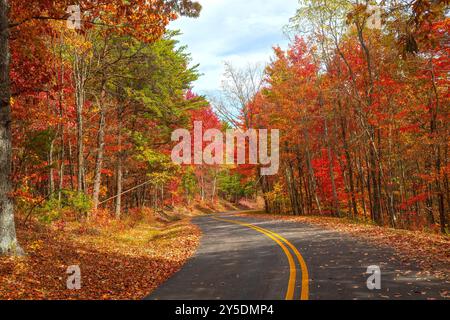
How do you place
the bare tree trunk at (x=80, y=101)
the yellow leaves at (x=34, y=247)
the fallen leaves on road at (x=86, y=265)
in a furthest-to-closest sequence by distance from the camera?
the bare tree trunk at (x=80, y=101), the yellow leaves at (x=34, y=247), the fallen leaves on road at (x=86, y=265)

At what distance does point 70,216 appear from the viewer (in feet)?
59.4

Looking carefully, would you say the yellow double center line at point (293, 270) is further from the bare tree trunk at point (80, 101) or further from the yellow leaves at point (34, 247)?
the bare tree trunk at point (80, 101)

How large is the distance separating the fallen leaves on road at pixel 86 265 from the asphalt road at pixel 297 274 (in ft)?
3.16

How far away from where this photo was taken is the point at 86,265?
34.4ft

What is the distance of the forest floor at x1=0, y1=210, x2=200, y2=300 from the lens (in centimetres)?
784

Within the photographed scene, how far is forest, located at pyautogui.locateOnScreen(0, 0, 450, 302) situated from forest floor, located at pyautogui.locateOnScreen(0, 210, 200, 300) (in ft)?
2.25

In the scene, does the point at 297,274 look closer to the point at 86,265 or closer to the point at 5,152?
the point at 86,265

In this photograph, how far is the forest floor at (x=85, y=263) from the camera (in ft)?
25.7

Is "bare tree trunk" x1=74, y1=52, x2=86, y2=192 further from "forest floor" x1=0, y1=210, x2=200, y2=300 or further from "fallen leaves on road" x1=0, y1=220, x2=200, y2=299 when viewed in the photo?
"fallen leaves on road" x1=0, y1=220, x2=200, y2=299

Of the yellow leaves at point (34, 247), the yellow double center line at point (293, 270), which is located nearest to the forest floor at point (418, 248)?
the yellow double center line at point (293, 270)

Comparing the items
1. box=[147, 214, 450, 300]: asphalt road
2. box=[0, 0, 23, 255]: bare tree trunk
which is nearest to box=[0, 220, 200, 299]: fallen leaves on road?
box=[0, 0, 23, 255]: bare tree trunk

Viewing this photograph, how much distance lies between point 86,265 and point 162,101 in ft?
47.2

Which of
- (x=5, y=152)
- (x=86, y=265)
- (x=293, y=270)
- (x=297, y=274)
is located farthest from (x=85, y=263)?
(x=297, y=274)
